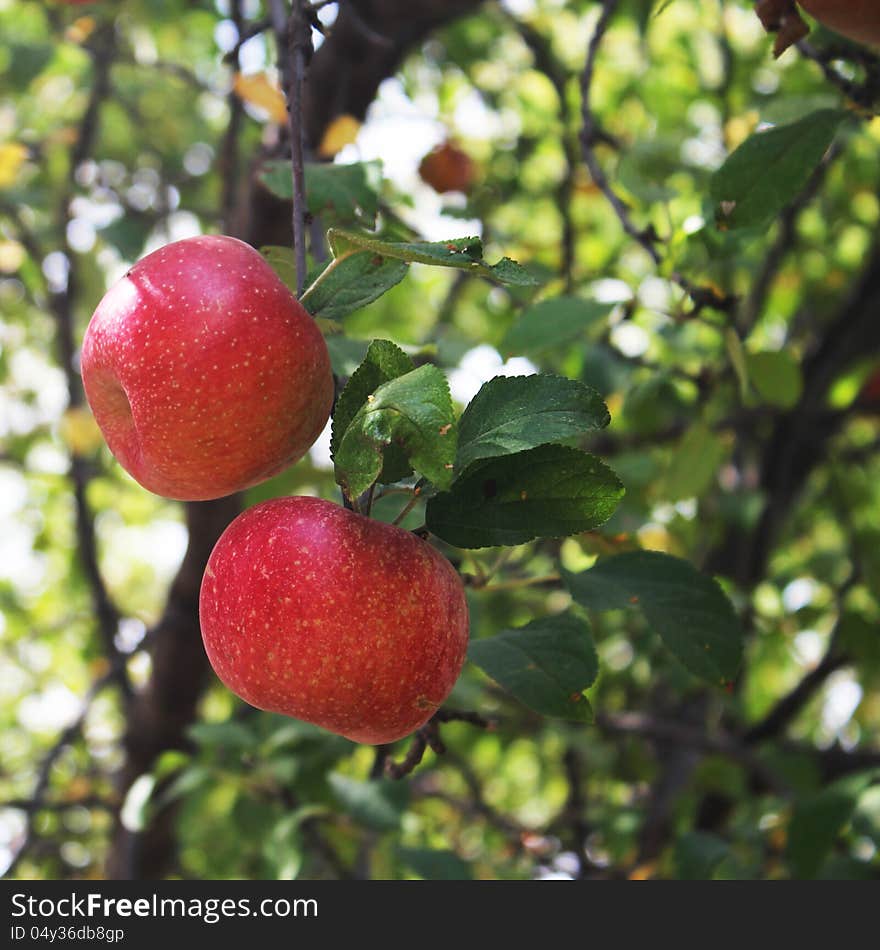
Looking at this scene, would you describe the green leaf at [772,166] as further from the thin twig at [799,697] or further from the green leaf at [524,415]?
the thin twig at [799,697]

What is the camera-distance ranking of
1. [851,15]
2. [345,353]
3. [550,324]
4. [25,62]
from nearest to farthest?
[851,15], [345,353], [550,324], [25,62]

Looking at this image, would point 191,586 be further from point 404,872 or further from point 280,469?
point 280,469

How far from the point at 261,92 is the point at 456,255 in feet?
3.21

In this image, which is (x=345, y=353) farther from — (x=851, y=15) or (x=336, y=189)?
(x=851, y=15)

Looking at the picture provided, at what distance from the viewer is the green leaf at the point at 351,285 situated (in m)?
0.83

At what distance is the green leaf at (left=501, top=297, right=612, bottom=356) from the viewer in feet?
4.45

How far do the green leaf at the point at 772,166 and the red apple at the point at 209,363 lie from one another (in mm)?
551

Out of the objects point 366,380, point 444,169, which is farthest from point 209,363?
point 444,169

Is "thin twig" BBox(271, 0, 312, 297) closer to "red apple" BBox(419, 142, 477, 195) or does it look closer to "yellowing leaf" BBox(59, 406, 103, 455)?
"red apple" BBox(419, 142, 477, 195)

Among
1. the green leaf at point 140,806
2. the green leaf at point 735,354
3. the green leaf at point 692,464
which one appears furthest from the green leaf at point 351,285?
the green leaf at point 140,806

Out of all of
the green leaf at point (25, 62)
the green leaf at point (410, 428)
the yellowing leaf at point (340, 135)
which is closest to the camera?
the green leaf at point (410, 428)

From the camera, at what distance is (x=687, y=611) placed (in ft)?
A: 3.56

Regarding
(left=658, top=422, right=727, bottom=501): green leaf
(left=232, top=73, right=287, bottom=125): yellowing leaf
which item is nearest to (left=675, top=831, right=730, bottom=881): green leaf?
(left=658, top=422, right=727, bottom=501): green leaf

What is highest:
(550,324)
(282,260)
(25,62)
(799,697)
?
(282,260)
